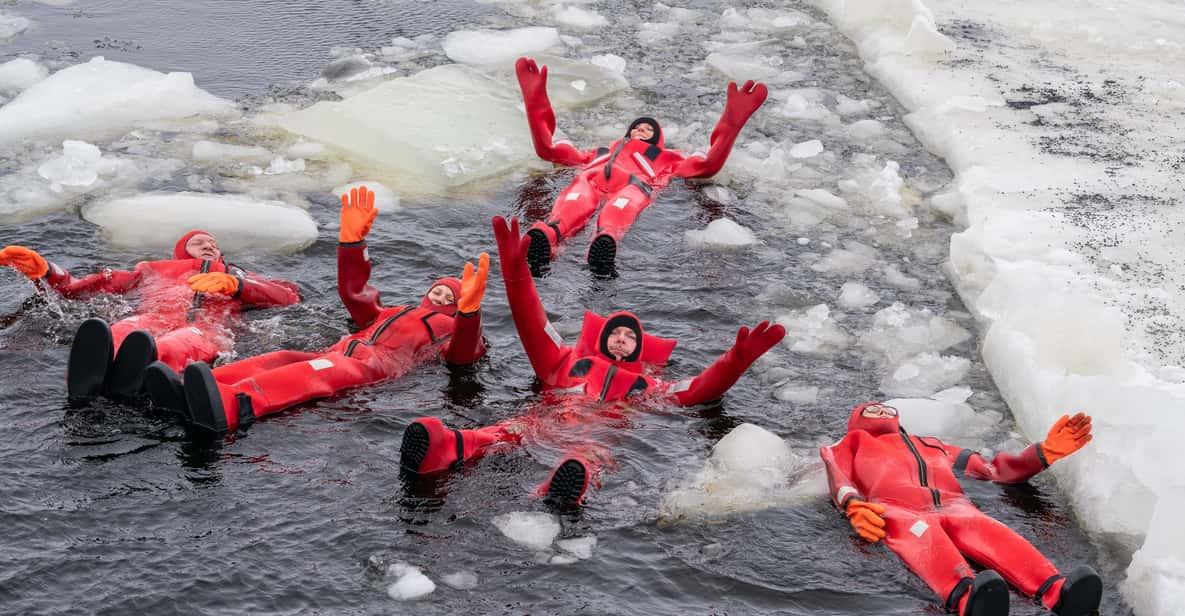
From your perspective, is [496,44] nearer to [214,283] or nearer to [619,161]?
[619,161]

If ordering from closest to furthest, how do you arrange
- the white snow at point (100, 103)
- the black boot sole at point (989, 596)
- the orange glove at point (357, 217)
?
the black boot sole at point (989, 596)
the orange glove at point (357, 217)
the white snow at point (100, 103)

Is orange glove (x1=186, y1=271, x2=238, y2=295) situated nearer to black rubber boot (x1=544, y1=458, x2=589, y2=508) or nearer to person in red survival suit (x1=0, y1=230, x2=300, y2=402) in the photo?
person in red survival suit (x1=0, y1=230, x2=300, y2=402)

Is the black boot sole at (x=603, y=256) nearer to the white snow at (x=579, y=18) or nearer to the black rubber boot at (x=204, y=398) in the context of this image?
the black rubber boot at (x=204, y=398)

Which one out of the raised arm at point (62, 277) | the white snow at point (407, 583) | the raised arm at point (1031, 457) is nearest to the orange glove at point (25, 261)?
the raised arm at point (62, 277)

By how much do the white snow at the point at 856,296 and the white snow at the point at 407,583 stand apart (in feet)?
12.3

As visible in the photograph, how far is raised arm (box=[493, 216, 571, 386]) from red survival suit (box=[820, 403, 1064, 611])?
1523mm

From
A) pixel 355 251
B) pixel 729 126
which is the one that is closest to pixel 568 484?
pixel 355 251

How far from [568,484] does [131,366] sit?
89.6 inches

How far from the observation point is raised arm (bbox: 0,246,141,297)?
22.8 ft

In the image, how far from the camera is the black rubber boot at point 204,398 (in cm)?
599

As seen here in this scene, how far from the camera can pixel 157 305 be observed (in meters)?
7.26

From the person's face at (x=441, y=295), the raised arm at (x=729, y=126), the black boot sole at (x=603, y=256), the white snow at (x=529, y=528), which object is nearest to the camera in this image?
the white snow at (x=529, y=528)

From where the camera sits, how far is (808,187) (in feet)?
31.6

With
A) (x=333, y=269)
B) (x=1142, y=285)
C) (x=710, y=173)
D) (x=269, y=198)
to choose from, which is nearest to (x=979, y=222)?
(x=1142, y=285)
